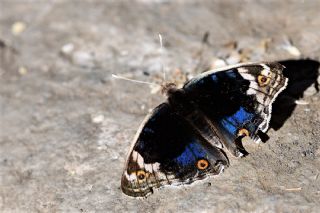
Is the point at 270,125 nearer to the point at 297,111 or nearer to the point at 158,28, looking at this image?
the point at 297,111

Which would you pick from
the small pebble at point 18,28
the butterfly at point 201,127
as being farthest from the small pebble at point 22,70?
the butterfly at point 201,127

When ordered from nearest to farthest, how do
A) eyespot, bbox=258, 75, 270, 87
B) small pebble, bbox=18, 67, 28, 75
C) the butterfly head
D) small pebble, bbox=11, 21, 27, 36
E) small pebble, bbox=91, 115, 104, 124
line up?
eyespot, bbox=258, 75, 270, 87, the butterfly head, small pebble, bbox=91, 115, 104, 124, small pebble, bbox=18, 67, 28, 75, small pebble, bbox=11, 21, 27, 36

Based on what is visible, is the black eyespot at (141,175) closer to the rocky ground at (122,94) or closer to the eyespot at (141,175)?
the eyespot at (141,175)

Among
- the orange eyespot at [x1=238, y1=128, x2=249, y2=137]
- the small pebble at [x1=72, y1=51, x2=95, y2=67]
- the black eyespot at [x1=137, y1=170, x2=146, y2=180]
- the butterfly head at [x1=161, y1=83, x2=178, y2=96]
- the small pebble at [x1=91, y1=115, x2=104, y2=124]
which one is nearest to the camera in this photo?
the black eyespot at [x1=137, y1=170, x2=146, y2=180]

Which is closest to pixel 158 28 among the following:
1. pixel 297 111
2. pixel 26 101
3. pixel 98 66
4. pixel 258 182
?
pixel 98 66

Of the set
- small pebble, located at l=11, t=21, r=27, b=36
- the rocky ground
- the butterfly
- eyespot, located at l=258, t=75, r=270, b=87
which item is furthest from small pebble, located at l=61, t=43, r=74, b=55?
eyespot, located at l=258, t=75, r=270, b=87

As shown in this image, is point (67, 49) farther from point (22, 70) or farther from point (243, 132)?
point (243, 132)

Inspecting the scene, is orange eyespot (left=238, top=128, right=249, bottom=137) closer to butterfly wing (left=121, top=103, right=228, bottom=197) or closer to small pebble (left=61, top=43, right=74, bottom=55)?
butterfly wing (left=121, top=103, right=228, bottom=197)
